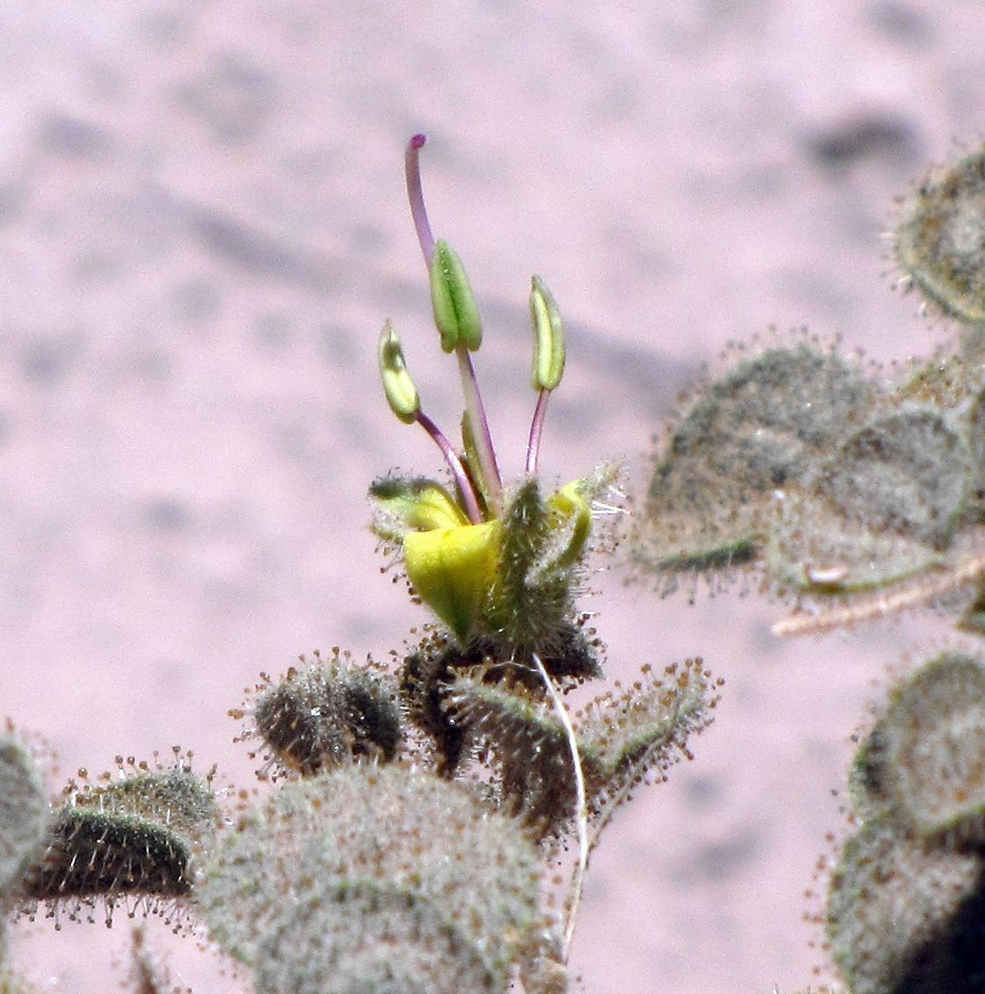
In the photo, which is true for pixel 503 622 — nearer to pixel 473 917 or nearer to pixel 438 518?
pixel 438 518

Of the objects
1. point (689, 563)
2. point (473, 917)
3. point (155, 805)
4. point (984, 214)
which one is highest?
point (984, 214)

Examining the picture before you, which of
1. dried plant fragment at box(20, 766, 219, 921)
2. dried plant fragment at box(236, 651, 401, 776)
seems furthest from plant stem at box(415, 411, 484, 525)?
dried plant fragment at box(20, 766, 219, 921)

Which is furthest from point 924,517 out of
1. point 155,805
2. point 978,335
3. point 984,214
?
point 155,805

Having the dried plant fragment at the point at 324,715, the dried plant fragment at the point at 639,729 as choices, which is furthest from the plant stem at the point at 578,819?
the dried plant fragment at the point at 324,715

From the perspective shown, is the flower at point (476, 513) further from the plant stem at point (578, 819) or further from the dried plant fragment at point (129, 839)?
the dried plant fragment at point (129, 839)

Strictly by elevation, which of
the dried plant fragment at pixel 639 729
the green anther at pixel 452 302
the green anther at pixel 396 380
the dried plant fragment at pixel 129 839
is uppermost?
the green anther at pixel 452 302

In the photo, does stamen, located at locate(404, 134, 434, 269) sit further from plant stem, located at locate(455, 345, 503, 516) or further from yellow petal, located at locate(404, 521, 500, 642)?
yellow petal, located at locate(404, 521, 500, 642)

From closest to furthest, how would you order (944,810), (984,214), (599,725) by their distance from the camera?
1. (944,810)
2. (599,725)
3. (984,214)
